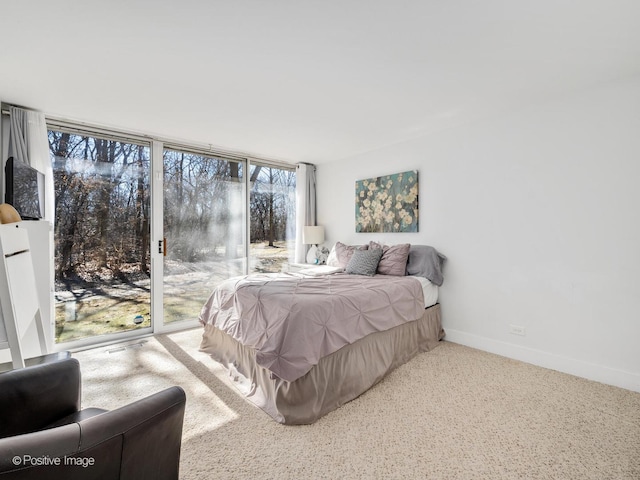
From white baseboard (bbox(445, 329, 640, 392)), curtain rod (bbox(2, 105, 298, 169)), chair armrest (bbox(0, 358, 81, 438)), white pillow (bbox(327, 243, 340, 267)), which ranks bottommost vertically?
white baseboard (bbox(445, 329, 640, 392))

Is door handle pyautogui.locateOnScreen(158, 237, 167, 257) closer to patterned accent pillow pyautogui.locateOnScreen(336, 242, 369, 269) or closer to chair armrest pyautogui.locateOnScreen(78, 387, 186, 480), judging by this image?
patterned accent pillow pyautogui.locateOnScreen(336, 242, 369, 269)

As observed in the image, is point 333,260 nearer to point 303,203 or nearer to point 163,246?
point 303,203

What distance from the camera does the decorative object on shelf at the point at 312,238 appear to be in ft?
15.9

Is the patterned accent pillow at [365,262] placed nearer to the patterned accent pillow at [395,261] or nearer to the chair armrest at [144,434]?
the patterned accent pillow at [395,261]

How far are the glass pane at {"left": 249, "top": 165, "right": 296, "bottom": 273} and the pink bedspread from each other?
5.36 feet

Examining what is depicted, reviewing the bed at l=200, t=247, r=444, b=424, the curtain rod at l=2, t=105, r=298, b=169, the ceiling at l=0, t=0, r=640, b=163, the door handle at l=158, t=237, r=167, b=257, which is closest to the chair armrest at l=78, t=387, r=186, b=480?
the bed at l=200, t=247, r=444, b=424

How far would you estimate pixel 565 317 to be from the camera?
271cm

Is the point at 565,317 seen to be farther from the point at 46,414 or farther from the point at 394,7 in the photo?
the point at 46,414

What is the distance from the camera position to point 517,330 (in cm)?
298

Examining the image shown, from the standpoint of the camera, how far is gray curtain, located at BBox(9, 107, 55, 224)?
2.75 metres

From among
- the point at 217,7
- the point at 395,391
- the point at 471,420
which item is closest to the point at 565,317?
the point at 471,420

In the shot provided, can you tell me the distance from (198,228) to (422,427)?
11.3 feet

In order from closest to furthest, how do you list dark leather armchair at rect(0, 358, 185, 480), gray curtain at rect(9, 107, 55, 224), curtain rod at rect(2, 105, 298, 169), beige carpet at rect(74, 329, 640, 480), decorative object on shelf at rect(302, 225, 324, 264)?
1. dark leather armchair at rect(0, 358, 185, 480)
2. beige carpet at rect(74, 329, 640, 480)
3. gray curtain at rect(9, 107, 55, 224)
4. curtain rod at rect(2, 105, 298, 169)
5. decorative object on shelf at rect(302, 225, 324, 264)

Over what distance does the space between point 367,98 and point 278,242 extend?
9.33 feet
